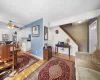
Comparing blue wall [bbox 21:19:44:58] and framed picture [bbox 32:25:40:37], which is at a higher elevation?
framed picture [bbox 32:25:40:37]

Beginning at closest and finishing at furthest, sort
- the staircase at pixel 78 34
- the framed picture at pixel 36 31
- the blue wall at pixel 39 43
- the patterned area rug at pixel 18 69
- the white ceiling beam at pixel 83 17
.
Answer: the patterned area rug at pixel 18 69 → the white ceiling beam at pixel 83 17 → the blue wall at pixel 39 43 → the framed picture at pixel 36 31 → the staircase at pixel 78 34

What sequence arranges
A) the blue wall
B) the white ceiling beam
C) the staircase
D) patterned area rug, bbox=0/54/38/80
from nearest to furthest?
patterned area rug, bbox=0/54/38/80
the white ceiling beam
the blue wall
the staircase

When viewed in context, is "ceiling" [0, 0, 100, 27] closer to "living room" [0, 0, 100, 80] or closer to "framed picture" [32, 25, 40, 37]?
→ "living room" [0, 0, 100, 80]

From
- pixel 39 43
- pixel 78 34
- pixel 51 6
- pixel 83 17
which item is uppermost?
pixel 51 6

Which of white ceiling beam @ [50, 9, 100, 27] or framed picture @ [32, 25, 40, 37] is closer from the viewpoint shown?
white ceiling beam @ [50, 9, 100, 27]

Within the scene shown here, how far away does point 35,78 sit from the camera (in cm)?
175

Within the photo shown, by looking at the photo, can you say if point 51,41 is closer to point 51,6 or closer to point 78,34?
point 78,34

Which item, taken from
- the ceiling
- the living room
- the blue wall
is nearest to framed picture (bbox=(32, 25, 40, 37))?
the living room

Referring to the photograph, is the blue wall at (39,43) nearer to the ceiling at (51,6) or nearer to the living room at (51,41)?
the living room at (51,41)

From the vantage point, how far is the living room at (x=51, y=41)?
191 cm

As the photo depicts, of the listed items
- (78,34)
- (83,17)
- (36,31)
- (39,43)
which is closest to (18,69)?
(39,43)

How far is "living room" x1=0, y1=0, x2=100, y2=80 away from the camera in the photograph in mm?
1905

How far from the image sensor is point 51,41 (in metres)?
4.99

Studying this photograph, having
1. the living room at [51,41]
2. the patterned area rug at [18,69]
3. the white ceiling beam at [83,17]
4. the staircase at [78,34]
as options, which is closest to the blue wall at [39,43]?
the living room at [51,41]
